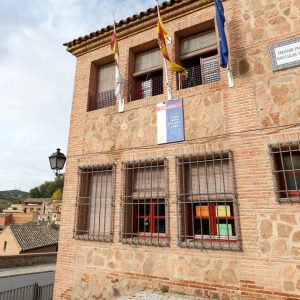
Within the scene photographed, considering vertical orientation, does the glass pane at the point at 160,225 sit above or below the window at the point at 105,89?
below

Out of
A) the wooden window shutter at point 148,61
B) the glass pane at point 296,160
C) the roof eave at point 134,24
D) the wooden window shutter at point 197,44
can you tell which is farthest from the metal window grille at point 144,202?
the roof eave at point 134,24

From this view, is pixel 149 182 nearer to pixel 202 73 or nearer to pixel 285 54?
pixel 202 73

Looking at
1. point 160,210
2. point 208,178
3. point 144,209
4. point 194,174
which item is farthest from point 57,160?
point 208,178

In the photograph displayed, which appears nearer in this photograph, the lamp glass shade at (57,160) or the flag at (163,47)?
the flag at (163,47)

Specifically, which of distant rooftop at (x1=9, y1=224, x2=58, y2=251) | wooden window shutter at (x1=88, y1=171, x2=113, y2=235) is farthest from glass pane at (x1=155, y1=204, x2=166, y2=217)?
distant rooftop at (x1=9, y1=224, x2=58, y2=251)

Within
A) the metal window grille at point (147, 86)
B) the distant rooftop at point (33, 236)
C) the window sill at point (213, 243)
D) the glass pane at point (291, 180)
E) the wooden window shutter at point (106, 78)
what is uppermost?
the wooden window shutter at point (106, 78)

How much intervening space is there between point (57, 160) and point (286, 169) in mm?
5662

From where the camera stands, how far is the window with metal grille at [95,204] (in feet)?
20.5

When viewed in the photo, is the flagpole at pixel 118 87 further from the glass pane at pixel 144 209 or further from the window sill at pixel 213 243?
the window sill at pixel 213 243

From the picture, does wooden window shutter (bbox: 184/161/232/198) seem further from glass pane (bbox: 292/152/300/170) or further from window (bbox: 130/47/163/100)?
window (bbox: 130/47/163/100)

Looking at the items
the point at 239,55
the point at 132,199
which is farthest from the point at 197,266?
the point at 239,55

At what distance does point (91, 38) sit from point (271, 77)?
17.2 feet

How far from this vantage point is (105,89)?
297 inches

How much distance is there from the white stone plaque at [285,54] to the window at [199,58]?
1244 millimetres
